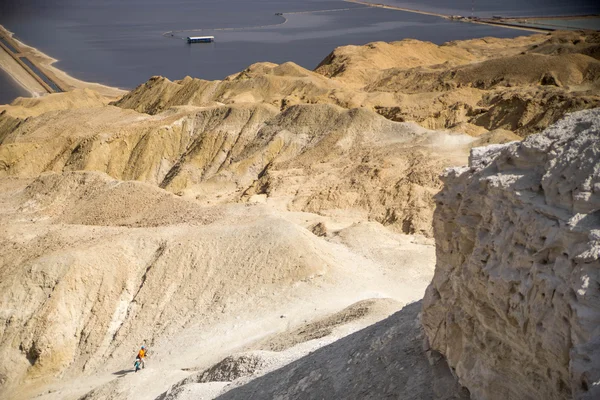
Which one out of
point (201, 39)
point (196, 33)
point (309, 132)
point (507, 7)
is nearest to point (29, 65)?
point (201, 39)

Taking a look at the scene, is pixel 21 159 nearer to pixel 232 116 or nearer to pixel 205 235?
pixel 232 116

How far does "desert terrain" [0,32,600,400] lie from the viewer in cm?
1145

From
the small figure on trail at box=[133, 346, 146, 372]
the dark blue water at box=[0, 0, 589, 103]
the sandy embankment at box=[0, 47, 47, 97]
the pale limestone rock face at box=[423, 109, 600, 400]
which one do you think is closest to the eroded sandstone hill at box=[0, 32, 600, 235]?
the small figure on trail at box=[133, 346, 146, 372]

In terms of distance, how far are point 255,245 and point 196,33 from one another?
10430cm

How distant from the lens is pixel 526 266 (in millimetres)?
8273

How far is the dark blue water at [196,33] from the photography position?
302 feet

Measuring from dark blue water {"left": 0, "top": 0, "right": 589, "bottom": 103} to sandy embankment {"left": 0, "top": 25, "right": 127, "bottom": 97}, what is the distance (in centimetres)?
197

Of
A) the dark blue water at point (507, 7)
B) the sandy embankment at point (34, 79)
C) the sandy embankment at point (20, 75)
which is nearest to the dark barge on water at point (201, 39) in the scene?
the sandy embankment at point (34, 79)

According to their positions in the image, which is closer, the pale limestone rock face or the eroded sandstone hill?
the pale limestone rock face

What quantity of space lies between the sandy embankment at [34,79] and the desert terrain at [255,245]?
2871cm

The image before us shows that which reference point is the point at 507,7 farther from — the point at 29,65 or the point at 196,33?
the point at 29,65

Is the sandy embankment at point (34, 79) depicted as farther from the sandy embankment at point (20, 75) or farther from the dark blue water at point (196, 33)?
the dark blue water at point (196, 33)

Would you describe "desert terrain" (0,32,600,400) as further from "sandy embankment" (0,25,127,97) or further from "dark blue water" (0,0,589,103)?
"dark blue water" (0,0,589,103)

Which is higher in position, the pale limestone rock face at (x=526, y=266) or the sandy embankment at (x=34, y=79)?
the pale limestone rock face at (x=526, y=266)
